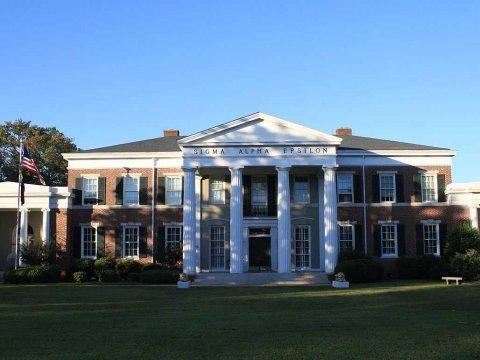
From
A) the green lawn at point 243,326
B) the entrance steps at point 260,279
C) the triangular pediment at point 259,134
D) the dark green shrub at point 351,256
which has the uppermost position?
the triangular pediment at point 259,134

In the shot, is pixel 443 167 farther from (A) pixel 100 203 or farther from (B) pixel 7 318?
(B) pixel 7 318

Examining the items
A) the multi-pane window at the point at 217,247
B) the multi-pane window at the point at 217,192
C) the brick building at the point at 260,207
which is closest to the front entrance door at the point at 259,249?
the brick building at the point at 260,207

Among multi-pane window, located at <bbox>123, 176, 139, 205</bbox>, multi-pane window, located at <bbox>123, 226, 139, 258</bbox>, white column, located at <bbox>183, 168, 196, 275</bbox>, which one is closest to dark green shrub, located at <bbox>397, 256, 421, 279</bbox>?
white column, located at <bbox>183, 168, 196, 275</bbox>

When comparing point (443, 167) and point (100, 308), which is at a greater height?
point (443, 167)

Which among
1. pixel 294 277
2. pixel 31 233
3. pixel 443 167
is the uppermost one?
pixel 443 167

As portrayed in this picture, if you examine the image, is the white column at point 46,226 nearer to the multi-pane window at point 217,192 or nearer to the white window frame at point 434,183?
the multi-pane window at point 217,192

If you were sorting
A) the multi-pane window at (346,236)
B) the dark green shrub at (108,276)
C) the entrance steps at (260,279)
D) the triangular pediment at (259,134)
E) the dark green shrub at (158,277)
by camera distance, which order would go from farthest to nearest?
1. the multi-pane window at (346,236)
2. the dark green shrub at (108,276)
3. the triangular pediment at (259,134)
4. the dark green shrub at (158,277)
5. the entrance steps at (260,279)

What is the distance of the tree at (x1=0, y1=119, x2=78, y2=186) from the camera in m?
58.9

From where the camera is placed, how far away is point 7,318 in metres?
17.4

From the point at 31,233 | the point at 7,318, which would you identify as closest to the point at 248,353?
the point at 7,318

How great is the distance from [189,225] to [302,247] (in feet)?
26.6

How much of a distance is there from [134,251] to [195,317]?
23508 millimetres

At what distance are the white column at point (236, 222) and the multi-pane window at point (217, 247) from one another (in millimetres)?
3721

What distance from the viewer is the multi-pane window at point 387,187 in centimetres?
3975
